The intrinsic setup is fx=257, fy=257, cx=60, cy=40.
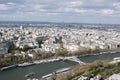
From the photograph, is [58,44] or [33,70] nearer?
[33,70]

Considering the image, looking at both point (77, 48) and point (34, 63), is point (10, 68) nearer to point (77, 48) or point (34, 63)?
point (34, 63)

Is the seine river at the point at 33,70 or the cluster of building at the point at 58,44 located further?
the cluster of building at the point at 58,44

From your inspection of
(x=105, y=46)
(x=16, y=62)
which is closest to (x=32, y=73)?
(x=16, y=62)

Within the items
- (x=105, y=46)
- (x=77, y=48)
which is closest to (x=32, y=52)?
(x=77, y=48)

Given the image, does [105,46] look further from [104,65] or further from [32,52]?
[104,65]

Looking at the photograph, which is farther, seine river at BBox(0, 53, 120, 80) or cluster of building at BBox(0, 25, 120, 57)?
cluster of building at BBox(0, 25, 120, 57)

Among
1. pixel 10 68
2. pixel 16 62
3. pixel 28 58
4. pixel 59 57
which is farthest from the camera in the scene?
pixel 59 57

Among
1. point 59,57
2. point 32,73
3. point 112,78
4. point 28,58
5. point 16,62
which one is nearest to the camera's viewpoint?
point 112,78

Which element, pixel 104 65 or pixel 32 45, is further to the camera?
pixel 32 45

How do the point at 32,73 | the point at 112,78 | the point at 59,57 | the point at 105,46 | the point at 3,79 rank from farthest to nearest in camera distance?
the point at 105,46 < the point at 59,57 < the point at 32,73 < the point at 3,79 < the point at 112,78

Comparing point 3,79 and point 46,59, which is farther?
point 46,59
